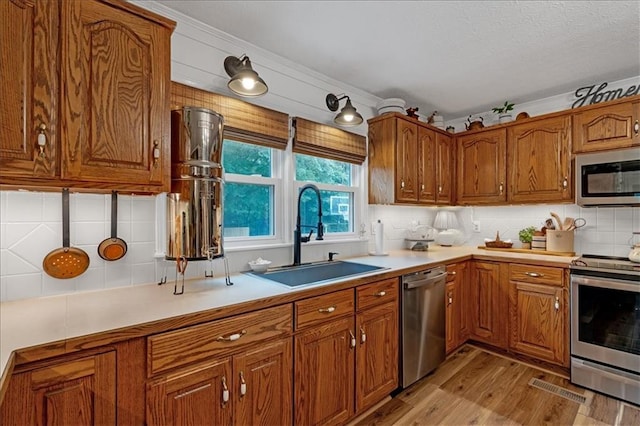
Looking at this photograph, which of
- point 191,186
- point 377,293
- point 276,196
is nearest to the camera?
point 191,186

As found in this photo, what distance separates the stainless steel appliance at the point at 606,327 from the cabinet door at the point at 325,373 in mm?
1779

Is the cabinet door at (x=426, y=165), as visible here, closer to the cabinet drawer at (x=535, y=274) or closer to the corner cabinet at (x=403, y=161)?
the corner cabinet at (x=403, y=161)

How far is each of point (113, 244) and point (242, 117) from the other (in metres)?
1.04

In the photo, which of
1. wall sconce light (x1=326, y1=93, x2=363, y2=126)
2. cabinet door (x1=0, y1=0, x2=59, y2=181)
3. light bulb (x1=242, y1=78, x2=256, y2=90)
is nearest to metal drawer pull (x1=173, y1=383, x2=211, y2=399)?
cabinet door (x1=0, y1=0, x2=59, y2=181)

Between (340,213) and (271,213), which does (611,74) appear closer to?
(340,213)

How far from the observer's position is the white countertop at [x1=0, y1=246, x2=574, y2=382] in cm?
98

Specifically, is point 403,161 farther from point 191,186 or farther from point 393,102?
point 191,186

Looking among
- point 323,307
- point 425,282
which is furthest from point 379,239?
point 323,307

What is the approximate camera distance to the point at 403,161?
2742 mm

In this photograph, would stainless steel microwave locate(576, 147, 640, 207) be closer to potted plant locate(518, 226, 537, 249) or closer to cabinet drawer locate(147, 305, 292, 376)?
potted plant locate(518, 226, 537, 249)

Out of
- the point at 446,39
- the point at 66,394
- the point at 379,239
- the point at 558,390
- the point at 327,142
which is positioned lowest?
the point at 558,390

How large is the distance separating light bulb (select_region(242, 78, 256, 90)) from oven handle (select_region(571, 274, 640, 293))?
8.58 feet

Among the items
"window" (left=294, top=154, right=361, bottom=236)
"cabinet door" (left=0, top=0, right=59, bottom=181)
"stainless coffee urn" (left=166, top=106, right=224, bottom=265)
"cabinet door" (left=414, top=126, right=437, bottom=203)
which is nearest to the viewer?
"cabinet door" (left=0, top=0, right=59, bottom=181)

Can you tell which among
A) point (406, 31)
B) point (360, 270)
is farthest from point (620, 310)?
point (406, 31)
